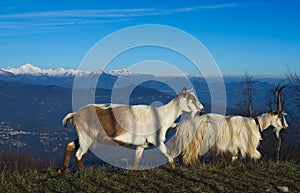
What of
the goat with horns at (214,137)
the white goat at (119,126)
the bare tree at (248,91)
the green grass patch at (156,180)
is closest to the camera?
the green grass patch at (156,180)

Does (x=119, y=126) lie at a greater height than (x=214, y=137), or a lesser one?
greater

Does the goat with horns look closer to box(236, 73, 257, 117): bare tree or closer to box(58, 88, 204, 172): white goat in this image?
box(58, 88, 204, 172): white goat

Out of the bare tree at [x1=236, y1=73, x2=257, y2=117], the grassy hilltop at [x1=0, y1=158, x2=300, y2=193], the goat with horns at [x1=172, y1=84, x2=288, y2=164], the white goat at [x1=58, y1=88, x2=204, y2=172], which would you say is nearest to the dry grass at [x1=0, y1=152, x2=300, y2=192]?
the grassy hilltop at [x1=0, y1=158, x2=300, y2=193]

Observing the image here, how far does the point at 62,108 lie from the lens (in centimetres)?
19350

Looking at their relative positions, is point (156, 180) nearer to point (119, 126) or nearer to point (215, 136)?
A: point (119, 126)

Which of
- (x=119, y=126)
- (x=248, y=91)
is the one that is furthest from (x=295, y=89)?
(x=119, y=126)

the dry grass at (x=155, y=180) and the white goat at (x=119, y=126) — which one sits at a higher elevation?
the white goat at (x=119, y=126)

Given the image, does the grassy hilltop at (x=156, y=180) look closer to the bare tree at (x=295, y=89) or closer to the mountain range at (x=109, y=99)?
the mountain range at (x=109, y=99)

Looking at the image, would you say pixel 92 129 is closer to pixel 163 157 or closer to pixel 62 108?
pixel 163 157

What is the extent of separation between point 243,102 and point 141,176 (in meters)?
26.9

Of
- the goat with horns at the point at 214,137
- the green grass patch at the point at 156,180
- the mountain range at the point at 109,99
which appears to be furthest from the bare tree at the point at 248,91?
the green grass patch at the point at 156,180

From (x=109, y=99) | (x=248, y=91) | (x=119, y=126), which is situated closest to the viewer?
(x=119, y=126)

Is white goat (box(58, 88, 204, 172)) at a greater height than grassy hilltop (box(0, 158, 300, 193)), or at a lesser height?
greater

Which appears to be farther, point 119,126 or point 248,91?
point 248,91
